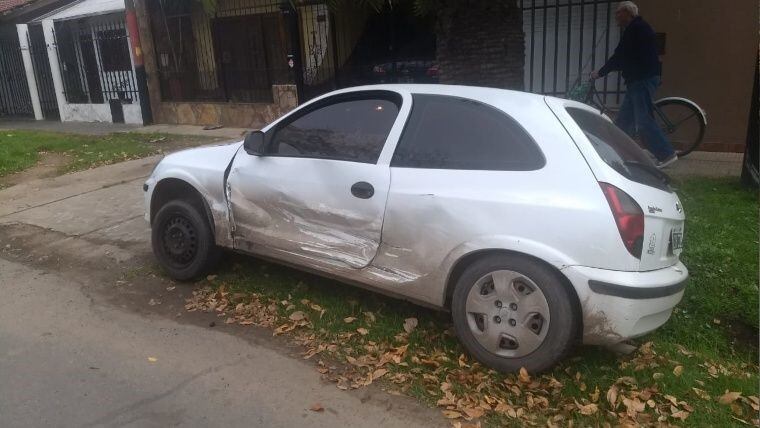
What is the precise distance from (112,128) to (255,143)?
11.3 metres

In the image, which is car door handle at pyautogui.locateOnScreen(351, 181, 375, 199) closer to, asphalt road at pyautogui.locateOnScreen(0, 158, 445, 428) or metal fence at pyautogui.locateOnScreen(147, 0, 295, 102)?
asphalt road at pyautogui.locateOnScreen(0, 158, 445, 428)

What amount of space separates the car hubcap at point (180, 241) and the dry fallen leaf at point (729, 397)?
3712 mm

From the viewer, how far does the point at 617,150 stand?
3701 millimetres

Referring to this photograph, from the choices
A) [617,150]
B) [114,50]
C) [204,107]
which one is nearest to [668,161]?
[617,150]

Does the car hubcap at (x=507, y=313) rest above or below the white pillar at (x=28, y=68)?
below

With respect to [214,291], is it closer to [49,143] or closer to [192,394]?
[192,394]

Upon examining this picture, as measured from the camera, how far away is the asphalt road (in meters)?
3.32

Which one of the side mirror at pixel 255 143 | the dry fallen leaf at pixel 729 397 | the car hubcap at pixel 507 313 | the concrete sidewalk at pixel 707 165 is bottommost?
the dry fallen leaf at pixel 729 397

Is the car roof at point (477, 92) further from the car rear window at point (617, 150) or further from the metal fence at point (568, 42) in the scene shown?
→ the metal fence at point (568, 42)

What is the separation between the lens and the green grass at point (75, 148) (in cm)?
1023

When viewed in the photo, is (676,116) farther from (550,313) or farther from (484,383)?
(484,383)

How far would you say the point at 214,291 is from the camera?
4.93 meters

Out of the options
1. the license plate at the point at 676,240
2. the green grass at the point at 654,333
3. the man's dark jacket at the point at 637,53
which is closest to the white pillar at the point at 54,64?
the green grass at the point at 654,333

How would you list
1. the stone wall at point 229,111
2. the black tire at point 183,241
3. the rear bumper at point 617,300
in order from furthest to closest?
the stone wall at point 229,111, the black tire at point 183,241, the rear bumper at point 617,300
